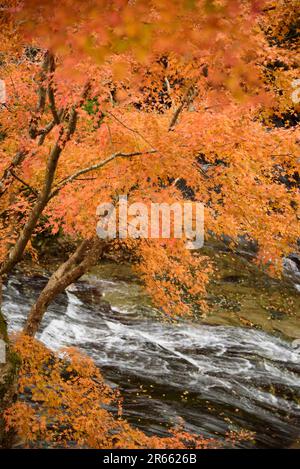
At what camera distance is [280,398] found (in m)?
12.4

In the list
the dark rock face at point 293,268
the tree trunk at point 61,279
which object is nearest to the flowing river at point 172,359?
the tree trunk at point 61,279

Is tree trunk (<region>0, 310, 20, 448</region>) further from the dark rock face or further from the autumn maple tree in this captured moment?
the dark rock face

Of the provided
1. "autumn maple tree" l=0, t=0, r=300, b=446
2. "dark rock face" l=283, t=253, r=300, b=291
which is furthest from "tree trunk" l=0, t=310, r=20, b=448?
"dark rock face" l=283, t=253, r=300, b=291

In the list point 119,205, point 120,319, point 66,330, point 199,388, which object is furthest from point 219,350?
point 119,205

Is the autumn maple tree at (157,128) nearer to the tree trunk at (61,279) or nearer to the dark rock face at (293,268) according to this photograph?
the tree trunk at (61,279)

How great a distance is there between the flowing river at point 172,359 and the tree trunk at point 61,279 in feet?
11.9

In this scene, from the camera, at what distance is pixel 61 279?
8.66 metres

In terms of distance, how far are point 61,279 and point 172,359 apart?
641 cm

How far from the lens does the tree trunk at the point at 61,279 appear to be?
335 inches

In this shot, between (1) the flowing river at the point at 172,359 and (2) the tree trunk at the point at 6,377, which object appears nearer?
(2) the tree trunk at the point at 6,377

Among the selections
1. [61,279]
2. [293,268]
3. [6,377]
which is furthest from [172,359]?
[293,268]

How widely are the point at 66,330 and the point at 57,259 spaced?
5441 millimetres

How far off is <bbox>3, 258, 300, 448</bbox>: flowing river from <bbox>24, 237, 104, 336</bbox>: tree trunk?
143 inches

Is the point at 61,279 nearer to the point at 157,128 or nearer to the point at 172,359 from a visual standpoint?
the point at 157,128
